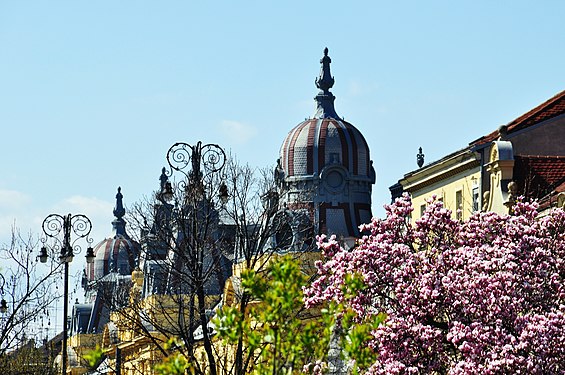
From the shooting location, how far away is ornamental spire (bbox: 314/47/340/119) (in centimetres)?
10125

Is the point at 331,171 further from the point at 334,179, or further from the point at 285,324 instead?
the point at 285,324

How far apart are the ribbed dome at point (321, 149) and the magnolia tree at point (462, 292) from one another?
194 feet

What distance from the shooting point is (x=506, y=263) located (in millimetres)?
34188

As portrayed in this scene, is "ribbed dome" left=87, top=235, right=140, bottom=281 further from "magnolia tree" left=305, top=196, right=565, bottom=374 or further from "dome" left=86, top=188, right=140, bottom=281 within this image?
"magnolia tree" left=305, top=196, right=565, bottom=374

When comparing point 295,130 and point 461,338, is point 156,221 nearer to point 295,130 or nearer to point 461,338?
point 461,338

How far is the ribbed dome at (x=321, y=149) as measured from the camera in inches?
3804

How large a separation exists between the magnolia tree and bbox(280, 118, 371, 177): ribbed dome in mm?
59024

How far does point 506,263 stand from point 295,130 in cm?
6442

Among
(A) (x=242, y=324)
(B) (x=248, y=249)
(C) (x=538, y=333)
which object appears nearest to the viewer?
(A) (x=242, y=324)

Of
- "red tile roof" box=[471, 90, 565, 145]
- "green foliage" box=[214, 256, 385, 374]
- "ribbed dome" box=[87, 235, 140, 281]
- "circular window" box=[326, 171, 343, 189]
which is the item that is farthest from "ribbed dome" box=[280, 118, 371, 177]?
"green foliage" box=[214, 256, 385, 374]

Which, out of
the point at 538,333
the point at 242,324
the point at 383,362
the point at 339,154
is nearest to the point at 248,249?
the point at 383,362

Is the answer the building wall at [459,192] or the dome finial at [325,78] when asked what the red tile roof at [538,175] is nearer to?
the building wall at [459,192]

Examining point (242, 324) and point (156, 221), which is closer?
point (242, 324)

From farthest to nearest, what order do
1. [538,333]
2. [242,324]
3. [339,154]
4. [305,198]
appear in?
[339,154], [305,198], [538,333], [242,324]
